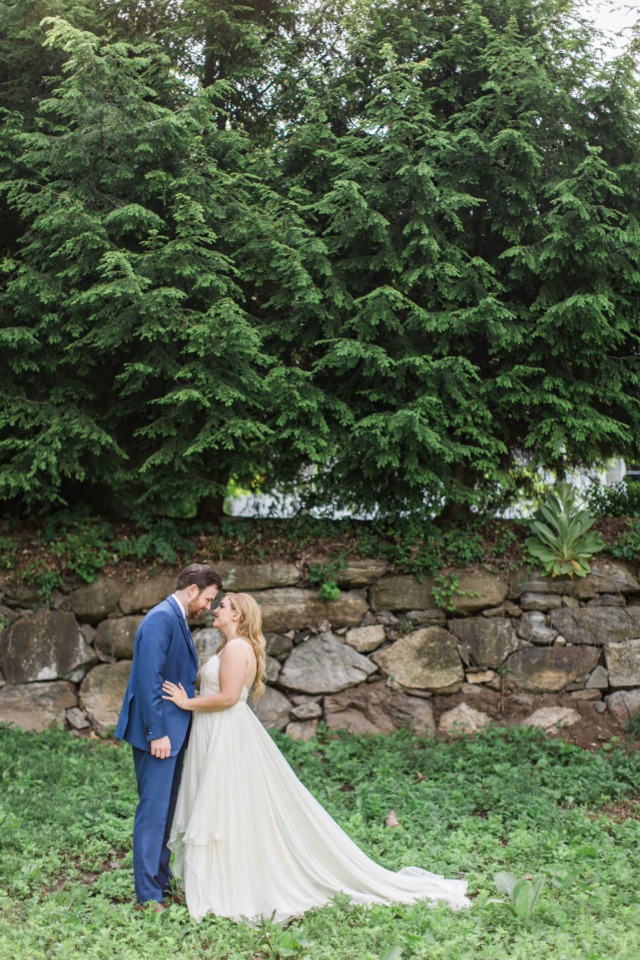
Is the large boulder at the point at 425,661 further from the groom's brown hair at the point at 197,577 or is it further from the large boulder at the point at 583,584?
the groom's brown hair at the point at 197,577

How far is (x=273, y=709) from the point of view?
7777mm

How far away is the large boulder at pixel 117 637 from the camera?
7.79 metres

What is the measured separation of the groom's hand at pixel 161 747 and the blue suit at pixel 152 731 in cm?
3

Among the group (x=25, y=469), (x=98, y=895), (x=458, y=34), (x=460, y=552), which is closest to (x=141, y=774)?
(x=98, y=895)

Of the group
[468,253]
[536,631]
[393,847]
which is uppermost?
[468,253]

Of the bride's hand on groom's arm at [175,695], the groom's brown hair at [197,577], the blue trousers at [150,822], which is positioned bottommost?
the blue trousers at [150,822]

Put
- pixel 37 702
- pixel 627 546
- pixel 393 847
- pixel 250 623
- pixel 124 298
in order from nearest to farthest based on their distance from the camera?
pixel 250 623 → pixel 393 847 → pixel 124 298 → pixel 37 702 → pixel 627 546

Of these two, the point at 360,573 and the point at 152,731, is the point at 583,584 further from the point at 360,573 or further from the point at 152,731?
the point at 152,731

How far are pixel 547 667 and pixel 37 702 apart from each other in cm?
471

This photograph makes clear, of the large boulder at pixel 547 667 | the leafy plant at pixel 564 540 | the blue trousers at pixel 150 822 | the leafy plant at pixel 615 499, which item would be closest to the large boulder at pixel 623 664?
the large boulder at pixel 547 667

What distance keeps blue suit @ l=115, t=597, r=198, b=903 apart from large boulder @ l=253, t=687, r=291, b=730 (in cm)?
300

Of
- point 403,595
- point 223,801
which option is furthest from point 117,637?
point 223,801

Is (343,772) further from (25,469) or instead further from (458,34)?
(458,34)

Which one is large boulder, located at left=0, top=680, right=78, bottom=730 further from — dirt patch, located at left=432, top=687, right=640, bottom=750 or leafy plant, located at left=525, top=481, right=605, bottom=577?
leafy plant, located at left=525, top=481, right=605, bottom=577
